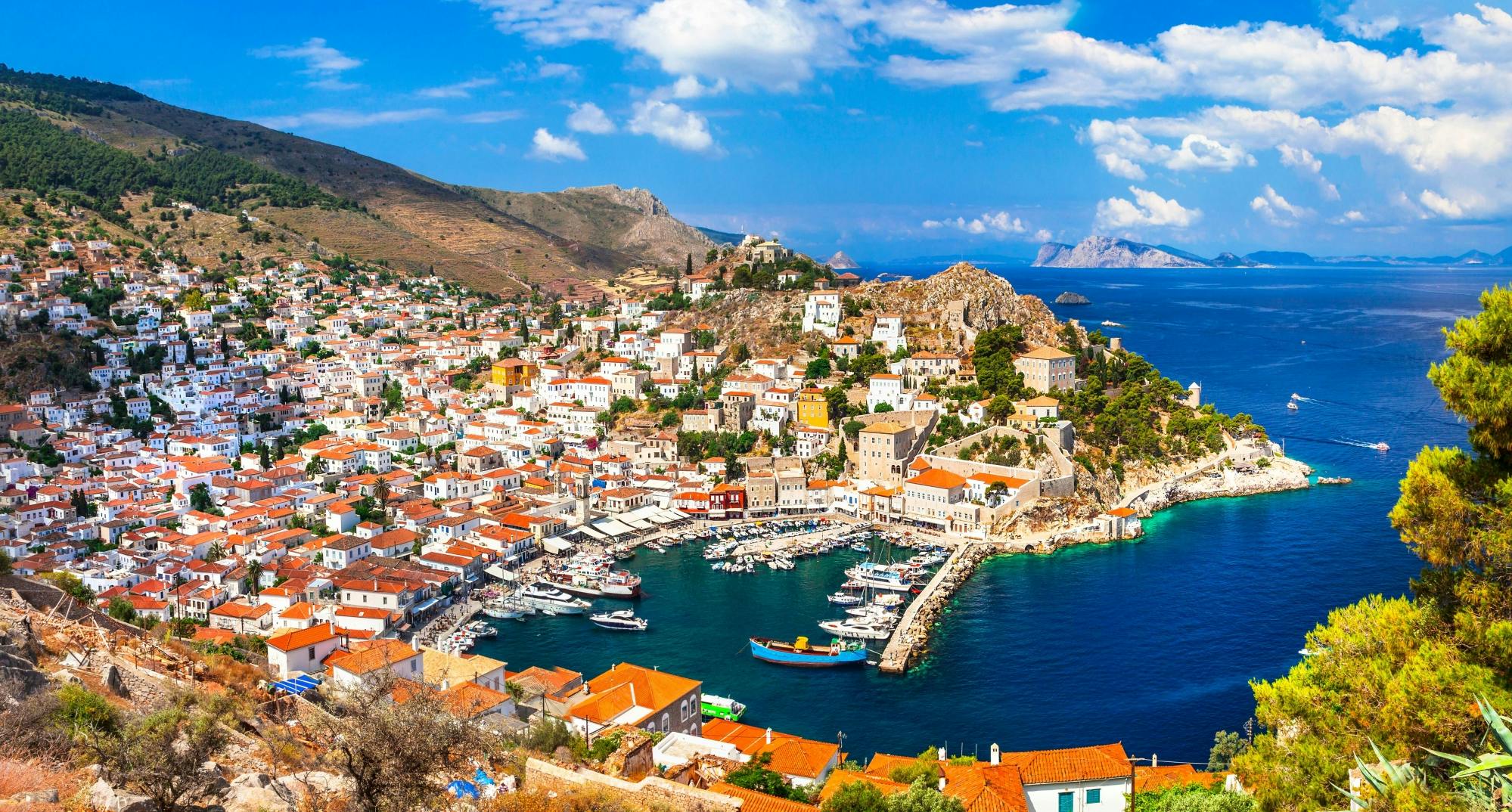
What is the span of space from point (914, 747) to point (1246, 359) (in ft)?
180

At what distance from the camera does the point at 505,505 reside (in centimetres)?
3059

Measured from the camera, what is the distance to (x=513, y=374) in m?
44.2

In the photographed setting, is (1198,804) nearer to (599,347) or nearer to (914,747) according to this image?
(914,747)

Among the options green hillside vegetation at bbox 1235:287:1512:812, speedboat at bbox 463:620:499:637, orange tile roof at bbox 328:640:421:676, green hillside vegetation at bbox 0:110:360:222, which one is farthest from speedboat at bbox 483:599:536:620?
green hillside vegetation at bbox 0:110:360:222

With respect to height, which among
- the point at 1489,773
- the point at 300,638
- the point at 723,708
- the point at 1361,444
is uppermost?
the point at 1489,773

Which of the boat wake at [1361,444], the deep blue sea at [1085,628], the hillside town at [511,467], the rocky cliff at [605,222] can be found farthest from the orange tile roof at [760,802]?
the rocky cliff at [605,222]

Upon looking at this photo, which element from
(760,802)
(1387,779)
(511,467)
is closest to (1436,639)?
(1387,779)

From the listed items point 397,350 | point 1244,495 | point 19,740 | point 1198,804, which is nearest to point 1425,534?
point 1198,804

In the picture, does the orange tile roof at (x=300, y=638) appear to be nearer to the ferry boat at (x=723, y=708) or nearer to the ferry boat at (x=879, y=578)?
the ferry boat at (x=723, y=708)

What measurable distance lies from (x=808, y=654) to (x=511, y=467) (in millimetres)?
16999

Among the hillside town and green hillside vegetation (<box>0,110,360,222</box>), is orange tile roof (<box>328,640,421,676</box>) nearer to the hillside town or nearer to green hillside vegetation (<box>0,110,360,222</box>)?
the hillside town

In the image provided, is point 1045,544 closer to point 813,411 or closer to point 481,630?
point 813,411

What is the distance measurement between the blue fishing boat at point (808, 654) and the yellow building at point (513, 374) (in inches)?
1017

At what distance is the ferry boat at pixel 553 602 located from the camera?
936 inches
